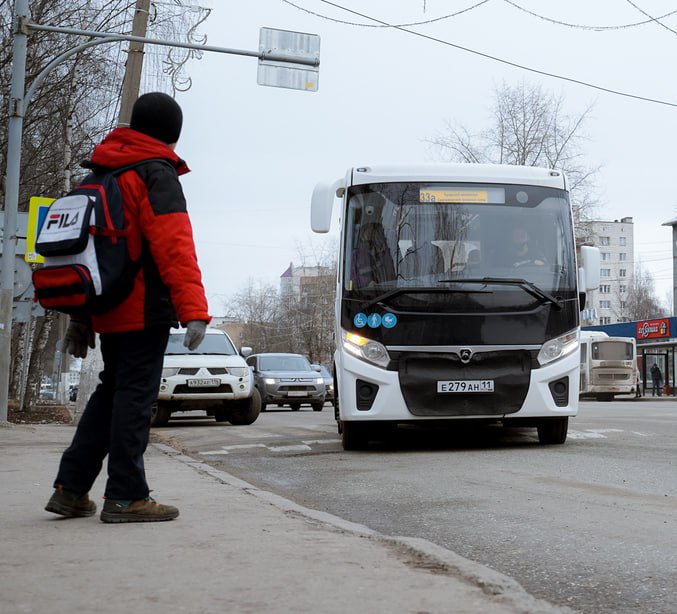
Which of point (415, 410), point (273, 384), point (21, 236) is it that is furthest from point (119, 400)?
point (273, 384)

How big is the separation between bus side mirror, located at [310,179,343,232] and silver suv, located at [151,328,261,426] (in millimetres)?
6591

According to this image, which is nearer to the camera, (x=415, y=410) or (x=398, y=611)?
(x=398, y=611)

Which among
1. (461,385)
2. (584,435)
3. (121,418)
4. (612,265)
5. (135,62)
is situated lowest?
(584,435)

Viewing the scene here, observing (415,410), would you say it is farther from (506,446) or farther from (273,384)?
(273,384)

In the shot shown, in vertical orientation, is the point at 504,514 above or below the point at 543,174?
below

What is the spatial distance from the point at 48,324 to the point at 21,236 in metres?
12.2

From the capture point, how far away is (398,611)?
3051 millimetres

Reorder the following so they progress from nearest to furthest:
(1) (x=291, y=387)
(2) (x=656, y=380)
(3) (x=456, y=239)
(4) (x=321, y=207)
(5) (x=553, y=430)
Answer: (3) (x=456, y=239)
(4) (x=321, y=207)
(5) (x=553, y=430)
(1) (x=291, y=387)
(2) (x=656, y=380)

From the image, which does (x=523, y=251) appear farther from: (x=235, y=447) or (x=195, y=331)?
(x=195, y=331)

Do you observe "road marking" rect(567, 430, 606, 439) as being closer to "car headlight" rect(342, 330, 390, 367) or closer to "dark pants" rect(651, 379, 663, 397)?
"car headlight" rect(342, 330, 390, 367)

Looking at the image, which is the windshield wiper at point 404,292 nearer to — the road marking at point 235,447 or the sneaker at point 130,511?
the road marking at point 235,447

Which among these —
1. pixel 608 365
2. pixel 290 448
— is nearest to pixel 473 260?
pixel 290 448

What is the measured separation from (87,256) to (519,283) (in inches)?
248

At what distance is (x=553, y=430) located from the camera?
10.9 meters
